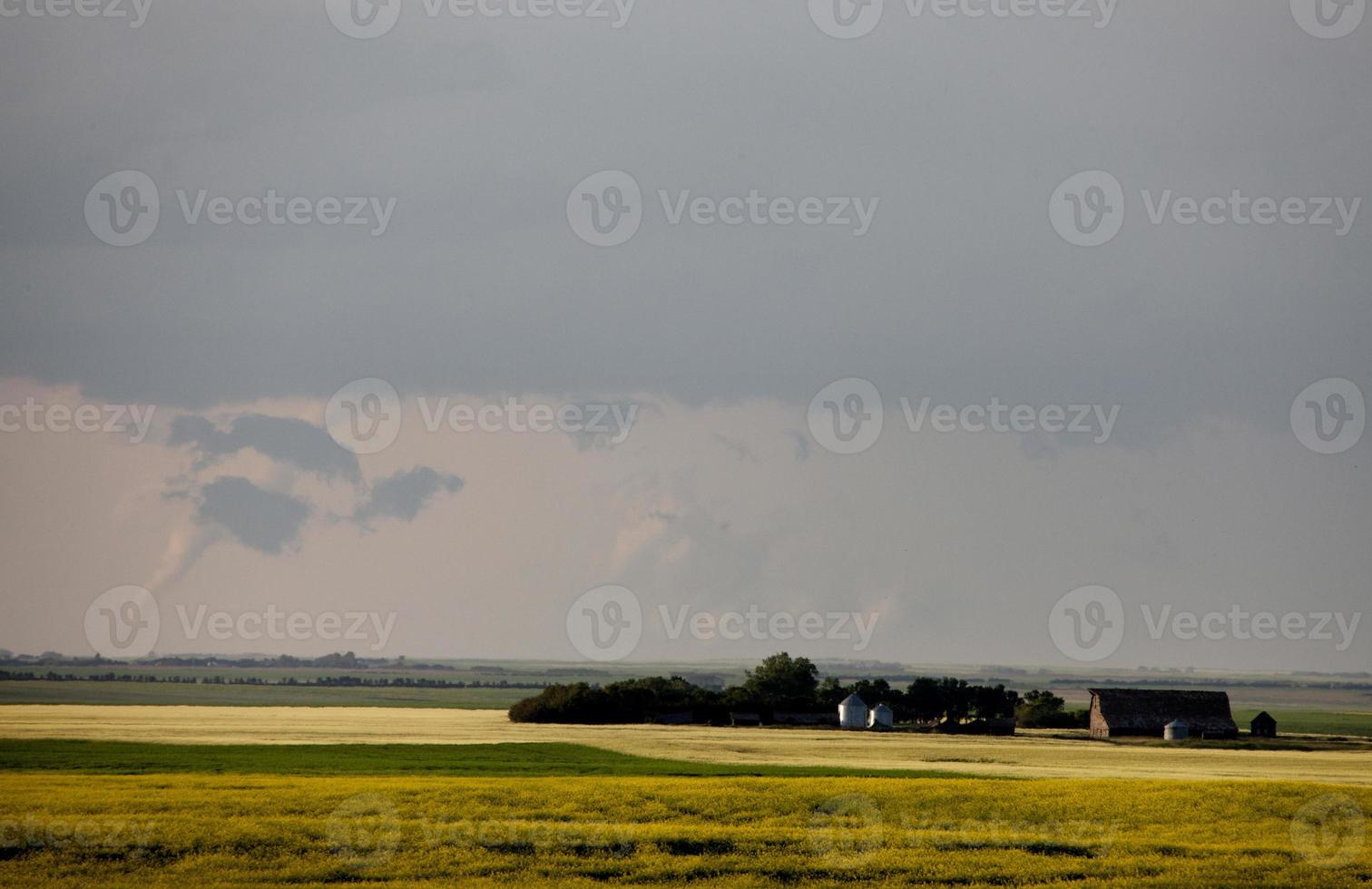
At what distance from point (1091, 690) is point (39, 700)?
10551cm

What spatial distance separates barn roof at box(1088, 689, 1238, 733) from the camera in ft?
388

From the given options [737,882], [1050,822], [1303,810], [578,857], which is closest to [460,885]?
[578,857]

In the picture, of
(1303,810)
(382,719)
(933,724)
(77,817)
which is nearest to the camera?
(77,817)

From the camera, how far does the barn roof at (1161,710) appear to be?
118188 millimetres

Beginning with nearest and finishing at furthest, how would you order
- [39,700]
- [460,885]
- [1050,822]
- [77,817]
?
[460,885] → [77,817] → [1050,822] → [39,700]

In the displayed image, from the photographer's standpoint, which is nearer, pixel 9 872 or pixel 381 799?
pixel 9 872

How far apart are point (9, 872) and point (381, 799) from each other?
1236cm

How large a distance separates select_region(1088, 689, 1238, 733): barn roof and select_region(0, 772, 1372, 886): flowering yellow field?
6767 centimetres

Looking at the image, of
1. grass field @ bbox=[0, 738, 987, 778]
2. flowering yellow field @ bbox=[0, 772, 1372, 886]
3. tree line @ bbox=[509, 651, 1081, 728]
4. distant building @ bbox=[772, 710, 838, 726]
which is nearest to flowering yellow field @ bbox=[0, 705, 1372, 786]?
grass field @ bbox=[0, 738, 987, 778]

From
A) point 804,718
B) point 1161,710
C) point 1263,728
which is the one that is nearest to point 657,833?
point 1161,710

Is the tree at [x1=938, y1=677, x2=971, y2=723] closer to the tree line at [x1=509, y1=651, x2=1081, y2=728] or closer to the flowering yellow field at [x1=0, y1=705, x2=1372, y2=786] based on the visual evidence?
the tree line at [x1=509, y1=651, x2=1081, y2=728]

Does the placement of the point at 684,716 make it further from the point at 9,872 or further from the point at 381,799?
the point at 9,872

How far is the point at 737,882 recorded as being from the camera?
1443 inches

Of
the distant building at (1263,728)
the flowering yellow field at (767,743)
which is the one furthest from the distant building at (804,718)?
the distant building at (1263,728)
